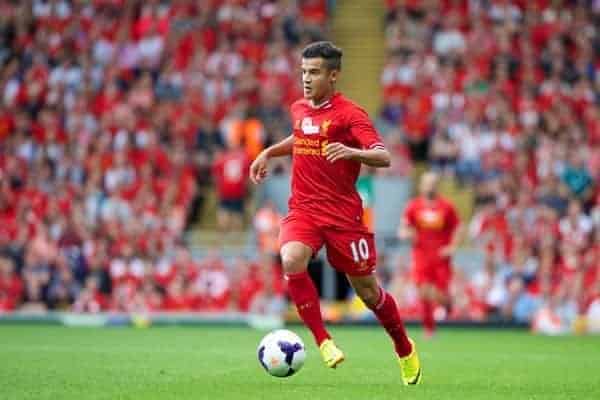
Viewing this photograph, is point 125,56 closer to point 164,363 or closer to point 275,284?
point 275,284

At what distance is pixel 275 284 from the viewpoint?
24594 mm

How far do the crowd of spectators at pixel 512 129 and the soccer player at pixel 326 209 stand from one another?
11894mm

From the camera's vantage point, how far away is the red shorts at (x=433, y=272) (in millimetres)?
20250

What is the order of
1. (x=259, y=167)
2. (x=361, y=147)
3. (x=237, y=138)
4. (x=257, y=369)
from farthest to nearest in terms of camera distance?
(x=237, y=138) < (x=257, y=369) < (x=259, y=167) < (x=361, y=147)

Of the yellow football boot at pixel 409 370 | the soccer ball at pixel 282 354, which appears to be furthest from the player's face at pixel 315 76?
the yellow football boot at pixel 409 370

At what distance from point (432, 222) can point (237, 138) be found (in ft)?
24.2

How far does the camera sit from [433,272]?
20312 millimetres

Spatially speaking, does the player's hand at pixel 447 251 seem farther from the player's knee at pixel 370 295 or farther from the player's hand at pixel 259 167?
the player's knee at pixel 370 295

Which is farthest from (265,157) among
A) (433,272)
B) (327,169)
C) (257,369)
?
(433,272)

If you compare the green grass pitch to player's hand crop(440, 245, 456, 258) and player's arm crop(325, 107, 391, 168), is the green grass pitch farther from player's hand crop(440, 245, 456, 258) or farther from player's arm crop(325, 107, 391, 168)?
player's arm crop(325, 107, 391, 168)

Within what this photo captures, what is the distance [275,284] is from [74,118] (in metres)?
6.42

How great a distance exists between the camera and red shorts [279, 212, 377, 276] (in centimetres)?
1095

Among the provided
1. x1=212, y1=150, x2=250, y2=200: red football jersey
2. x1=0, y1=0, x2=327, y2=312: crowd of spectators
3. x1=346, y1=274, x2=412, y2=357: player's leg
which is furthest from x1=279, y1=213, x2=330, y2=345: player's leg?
x1=212, y1=150, x2=250, y2=200: red football jersey

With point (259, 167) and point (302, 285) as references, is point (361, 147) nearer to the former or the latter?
point (259, 167)
